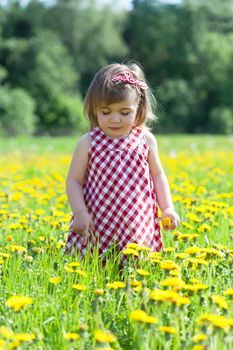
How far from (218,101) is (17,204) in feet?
116

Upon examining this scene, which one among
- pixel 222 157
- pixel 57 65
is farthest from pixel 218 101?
pixel 222 157

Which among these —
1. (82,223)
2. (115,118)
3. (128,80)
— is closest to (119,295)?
(82,223)

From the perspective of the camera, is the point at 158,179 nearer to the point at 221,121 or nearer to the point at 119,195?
the point at 119,195

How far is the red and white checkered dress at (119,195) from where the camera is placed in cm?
273

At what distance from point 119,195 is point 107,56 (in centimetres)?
3602

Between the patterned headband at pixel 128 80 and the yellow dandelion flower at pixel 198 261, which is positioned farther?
the patterned headband at pixel 128 80

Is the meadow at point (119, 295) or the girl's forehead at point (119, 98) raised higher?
the girl's forehead at point (119, 98)

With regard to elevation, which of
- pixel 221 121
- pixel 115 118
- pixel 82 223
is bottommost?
pixel 221 121

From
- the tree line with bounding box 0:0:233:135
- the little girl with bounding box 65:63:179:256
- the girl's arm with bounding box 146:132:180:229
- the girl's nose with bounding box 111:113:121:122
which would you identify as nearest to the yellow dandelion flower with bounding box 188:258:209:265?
the little girl with bounding box 65:63:179:256

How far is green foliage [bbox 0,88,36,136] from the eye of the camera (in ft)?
94.9

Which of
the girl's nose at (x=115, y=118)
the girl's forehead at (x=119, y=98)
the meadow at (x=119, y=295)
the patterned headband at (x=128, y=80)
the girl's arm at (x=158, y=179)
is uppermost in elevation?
the patterned headband at (x=128, y=80)

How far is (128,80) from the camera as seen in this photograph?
8.93 ft

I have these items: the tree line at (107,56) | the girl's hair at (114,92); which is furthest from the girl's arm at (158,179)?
the tree line at (107,56)

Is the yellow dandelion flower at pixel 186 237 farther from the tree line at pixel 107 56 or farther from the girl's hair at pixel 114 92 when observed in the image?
the tree line at pixel 107 56
